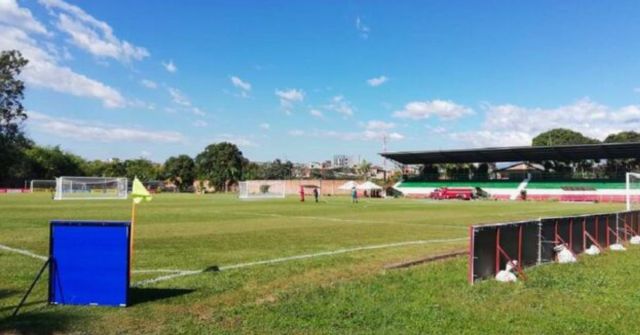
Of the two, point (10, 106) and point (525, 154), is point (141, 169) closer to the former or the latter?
point (10, 106)

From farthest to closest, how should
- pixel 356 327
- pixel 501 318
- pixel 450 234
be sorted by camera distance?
pixel 450 234
pixel 501 318
pixel 356 327

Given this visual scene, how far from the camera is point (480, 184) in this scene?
290ft

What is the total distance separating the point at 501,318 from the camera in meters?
7.70

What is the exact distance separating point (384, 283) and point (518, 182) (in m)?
80.1

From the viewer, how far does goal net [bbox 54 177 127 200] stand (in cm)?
6395

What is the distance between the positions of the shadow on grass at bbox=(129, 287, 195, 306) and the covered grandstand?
6585 centimetres

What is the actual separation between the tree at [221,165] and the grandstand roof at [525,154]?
152ft

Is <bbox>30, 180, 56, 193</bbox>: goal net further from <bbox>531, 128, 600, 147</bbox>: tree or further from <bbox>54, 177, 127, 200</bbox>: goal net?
<bbox>531, 128, 600, 147</bbox>: tree

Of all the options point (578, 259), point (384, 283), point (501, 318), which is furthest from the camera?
point (578, 259)

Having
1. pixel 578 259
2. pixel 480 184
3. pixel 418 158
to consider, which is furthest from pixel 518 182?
pixel 578 259

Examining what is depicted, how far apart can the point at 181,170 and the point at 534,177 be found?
83.6 m

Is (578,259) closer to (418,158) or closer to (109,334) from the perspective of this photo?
(109,334)

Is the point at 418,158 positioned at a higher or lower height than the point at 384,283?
higher

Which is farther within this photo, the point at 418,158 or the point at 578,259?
the point at 418,158
